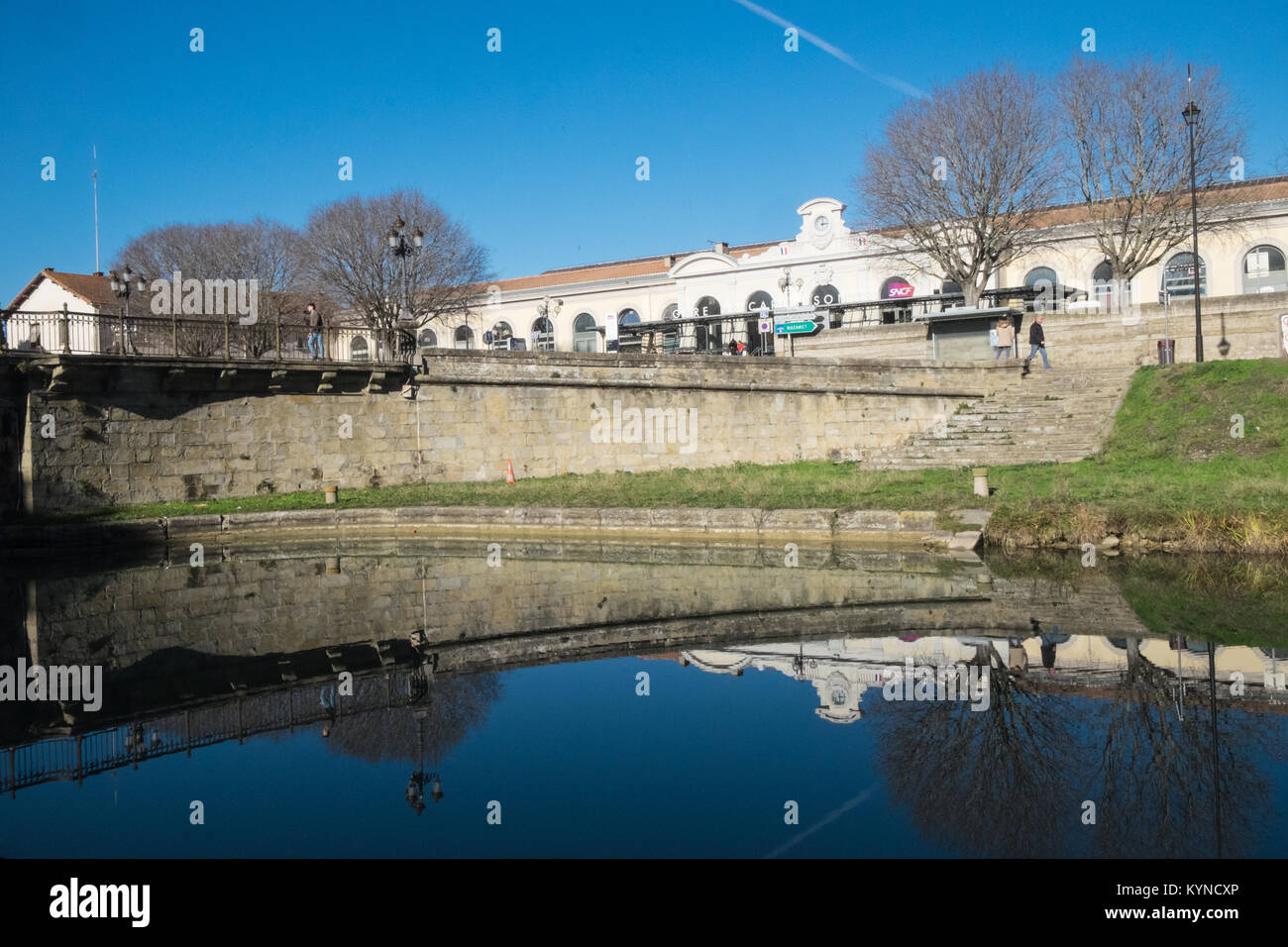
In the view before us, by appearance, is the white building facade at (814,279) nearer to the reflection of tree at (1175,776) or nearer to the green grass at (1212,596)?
the green grass at (1212,596)

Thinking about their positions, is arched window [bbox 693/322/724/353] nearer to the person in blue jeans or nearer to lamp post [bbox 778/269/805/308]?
lamp post [bbox 778/269/805/308]

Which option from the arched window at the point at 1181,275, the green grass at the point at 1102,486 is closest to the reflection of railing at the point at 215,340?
the green grass at the point at 1102,486

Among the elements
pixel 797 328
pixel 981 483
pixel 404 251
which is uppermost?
pixel 404 251

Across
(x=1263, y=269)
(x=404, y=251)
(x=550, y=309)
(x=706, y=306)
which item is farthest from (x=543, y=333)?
Result: (x=1263, y=269)

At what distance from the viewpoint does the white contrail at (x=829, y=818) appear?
5.75m

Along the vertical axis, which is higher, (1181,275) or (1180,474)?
(1181,275)

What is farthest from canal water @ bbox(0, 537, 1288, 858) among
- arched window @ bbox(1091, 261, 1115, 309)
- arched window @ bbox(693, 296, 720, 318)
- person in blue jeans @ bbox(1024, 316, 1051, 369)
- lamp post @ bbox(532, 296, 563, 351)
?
lamp post @ bbox(532, 296, 563, 351)

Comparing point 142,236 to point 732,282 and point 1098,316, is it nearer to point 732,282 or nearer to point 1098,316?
point 732,282

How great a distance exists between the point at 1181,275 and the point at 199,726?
43.3m

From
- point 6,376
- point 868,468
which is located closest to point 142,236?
point 6,376

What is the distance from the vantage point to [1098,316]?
103 ft

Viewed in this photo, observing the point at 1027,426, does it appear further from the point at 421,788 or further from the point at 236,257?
the point at 236,257

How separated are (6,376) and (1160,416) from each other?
978 inches

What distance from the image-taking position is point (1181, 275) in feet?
140
